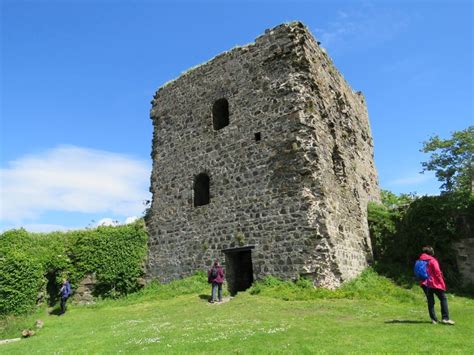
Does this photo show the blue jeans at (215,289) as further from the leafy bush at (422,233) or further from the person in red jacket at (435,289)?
the leafy bush at (422,233)

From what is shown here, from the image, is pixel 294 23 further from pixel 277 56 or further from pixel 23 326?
pixel 23 326

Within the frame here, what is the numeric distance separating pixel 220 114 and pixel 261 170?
13.5ft

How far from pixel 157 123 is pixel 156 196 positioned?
365 centimetres

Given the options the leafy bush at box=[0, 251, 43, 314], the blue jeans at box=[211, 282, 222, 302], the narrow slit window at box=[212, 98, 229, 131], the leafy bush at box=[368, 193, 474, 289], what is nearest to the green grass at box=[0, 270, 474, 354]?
the blue jeans at box=[211, 282, 222, 302]

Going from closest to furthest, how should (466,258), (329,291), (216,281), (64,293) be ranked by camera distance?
1. (329,291)
2. (216,281)
3. (466,258)
4. (64,293)

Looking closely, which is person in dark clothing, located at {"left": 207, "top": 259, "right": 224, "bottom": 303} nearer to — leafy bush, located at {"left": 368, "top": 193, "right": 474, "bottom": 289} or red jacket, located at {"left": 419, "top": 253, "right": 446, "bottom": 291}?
red jacket, located at {"left": 419, "top": 253, "right": 446, "bottom": 291}

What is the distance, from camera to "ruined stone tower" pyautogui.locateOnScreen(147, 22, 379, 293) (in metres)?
14.3

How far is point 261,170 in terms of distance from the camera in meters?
15.5

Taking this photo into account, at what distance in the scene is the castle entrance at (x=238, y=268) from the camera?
15.6 m

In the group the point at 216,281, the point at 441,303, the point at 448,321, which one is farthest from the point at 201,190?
the point at 448,321

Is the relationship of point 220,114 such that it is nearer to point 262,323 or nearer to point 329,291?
point 329,291

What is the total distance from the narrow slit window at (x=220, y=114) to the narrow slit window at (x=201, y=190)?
225 centimetres

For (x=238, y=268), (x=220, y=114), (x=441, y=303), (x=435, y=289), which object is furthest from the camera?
(x=220, y=114)

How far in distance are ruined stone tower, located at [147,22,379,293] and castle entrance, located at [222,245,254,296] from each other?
0.05 meters
